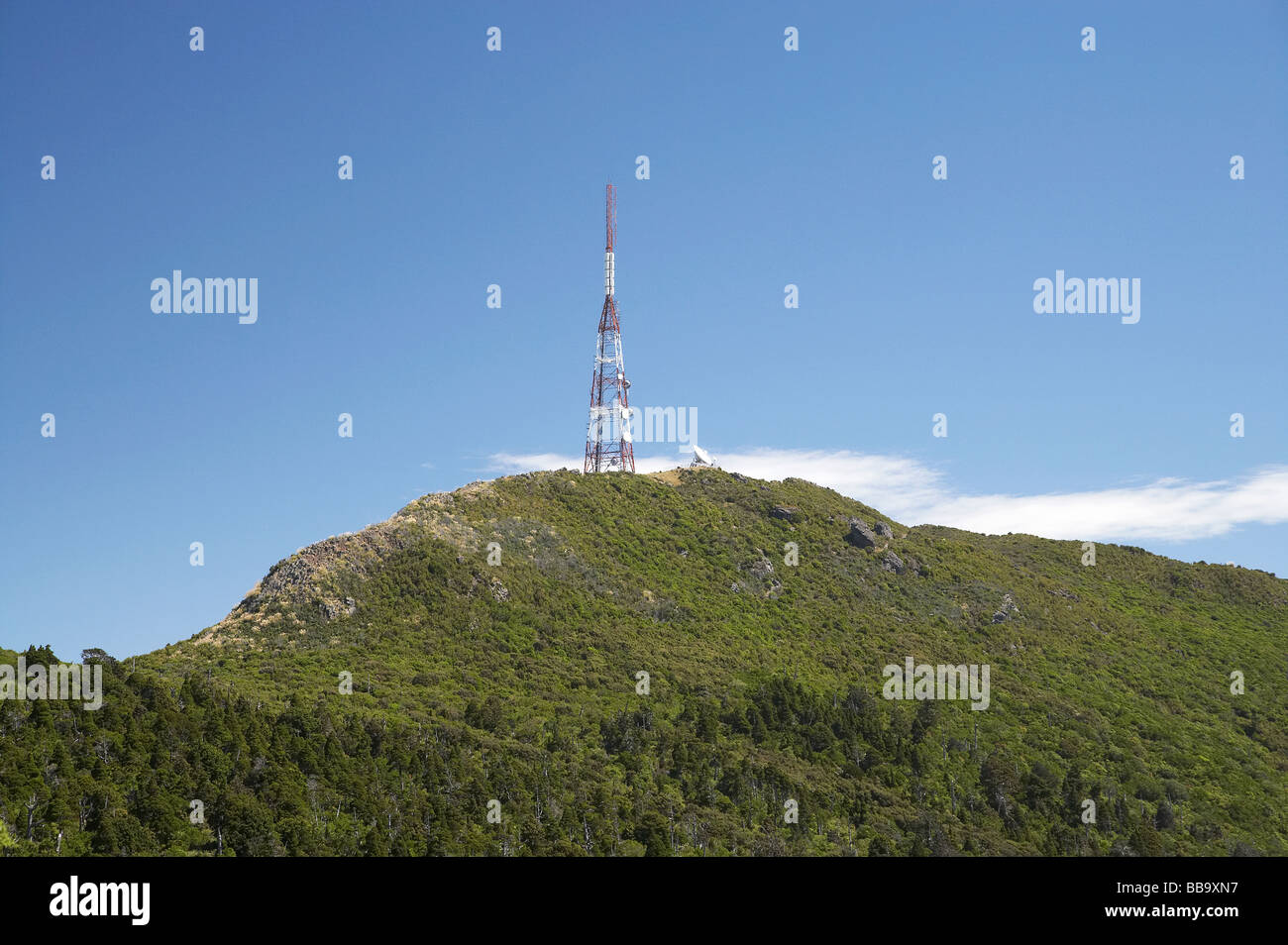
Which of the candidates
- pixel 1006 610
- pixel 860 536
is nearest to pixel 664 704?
pixel 1006 610

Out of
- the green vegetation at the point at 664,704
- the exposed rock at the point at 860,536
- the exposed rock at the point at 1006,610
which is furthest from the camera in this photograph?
the exposed rock at the point at 860,536

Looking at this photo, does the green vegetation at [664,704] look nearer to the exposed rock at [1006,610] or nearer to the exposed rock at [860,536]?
the exposed rock at [1006,610]

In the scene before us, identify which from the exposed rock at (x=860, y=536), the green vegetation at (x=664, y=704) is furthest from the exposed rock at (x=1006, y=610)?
the exposed rock at (x=860, y=536)

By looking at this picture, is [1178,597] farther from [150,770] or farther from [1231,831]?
[150,770]

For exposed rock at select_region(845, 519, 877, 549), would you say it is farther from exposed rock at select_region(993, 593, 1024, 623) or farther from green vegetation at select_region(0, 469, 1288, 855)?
exposed rock at select_region(993, 593, 1024, 623)

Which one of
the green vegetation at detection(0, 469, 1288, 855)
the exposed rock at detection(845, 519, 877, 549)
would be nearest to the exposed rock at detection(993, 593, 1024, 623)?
the green vegetation at detection(0, 469, 1288, 855)

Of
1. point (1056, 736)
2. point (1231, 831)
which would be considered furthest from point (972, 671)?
point (1231, 831)
